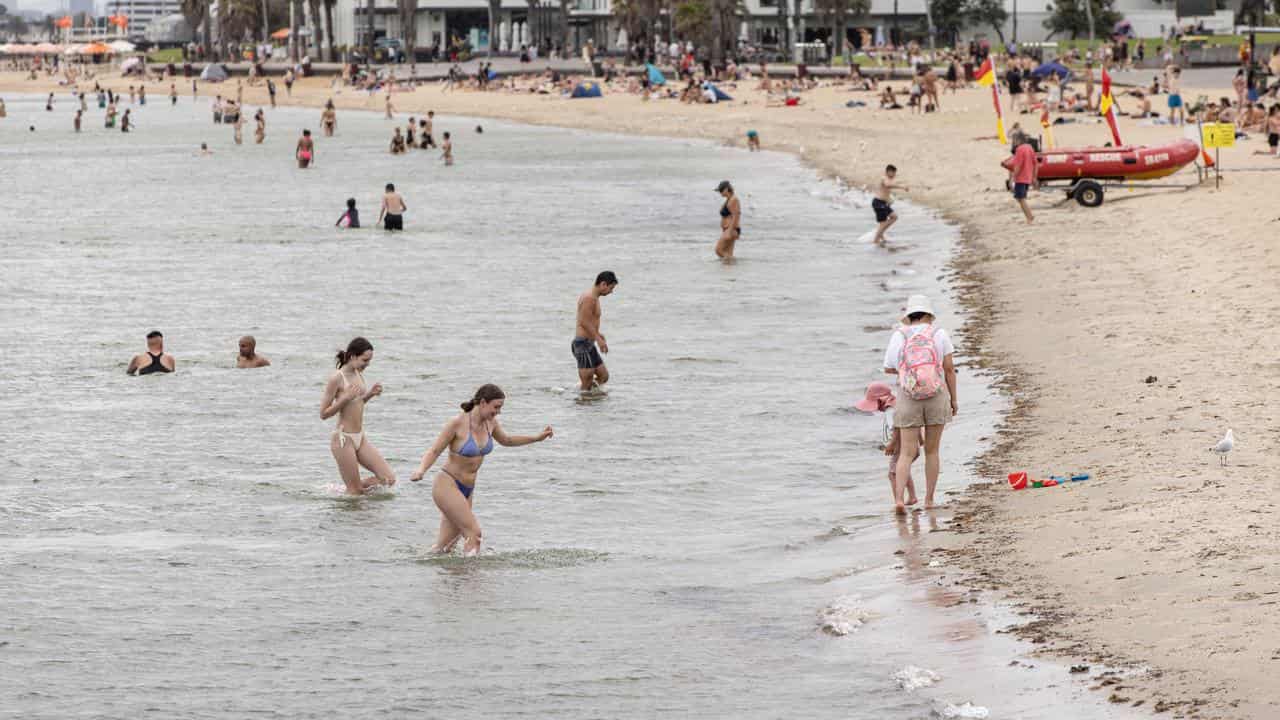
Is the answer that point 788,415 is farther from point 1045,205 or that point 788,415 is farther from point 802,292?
point 1045,205

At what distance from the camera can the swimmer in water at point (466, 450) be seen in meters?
12.7

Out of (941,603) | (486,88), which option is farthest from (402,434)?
(486,88)

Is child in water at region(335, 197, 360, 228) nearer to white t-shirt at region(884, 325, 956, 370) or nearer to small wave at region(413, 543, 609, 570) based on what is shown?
small wave at region(413, 543, 609, 570)

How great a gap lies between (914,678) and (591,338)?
10.4 m

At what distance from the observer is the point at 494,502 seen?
15.8m

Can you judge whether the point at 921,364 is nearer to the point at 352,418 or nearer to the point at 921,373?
the point at 921,373

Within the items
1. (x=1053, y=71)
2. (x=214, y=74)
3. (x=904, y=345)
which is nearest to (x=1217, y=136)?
(x=904, y=345)

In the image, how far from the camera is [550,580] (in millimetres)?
13047

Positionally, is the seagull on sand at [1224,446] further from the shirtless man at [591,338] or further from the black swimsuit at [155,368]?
the black swimsuit at [155,368]

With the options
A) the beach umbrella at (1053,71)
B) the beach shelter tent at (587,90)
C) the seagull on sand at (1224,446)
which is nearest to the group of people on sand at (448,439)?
the seagull on sand at (1224,446)

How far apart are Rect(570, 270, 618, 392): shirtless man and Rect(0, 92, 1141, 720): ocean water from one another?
376 millimetres

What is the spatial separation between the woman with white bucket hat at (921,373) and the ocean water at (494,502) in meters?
0.90

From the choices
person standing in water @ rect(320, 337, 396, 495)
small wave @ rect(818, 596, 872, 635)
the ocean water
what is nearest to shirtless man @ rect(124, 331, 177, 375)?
the ocean water

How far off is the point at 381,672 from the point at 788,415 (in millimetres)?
8818
